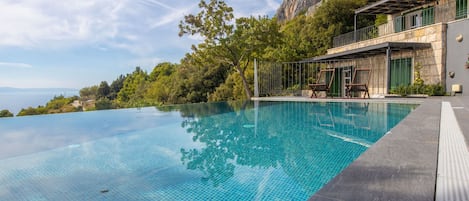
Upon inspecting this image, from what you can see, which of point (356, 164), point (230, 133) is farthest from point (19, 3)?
point (356, 164)

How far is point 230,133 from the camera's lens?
197 inches

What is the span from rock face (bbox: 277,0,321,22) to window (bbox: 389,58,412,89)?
86.1 feet

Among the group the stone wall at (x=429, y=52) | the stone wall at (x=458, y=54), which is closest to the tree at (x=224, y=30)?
the stone wall at (x=429, y=52)

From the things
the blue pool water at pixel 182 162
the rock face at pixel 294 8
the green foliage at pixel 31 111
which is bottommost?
the blue pool water at pixel 182 162

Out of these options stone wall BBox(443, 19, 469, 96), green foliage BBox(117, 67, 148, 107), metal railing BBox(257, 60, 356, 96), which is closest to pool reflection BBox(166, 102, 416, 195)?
stone wall BBox(443, 19, 469, 96)

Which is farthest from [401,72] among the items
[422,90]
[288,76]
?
[288,76]

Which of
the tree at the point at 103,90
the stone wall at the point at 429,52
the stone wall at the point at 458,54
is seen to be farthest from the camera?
the tree at the point at 103,90

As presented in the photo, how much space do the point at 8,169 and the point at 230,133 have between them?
3.09 m

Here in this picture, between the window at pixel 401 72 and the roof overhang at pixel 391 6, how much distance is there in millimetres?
2911

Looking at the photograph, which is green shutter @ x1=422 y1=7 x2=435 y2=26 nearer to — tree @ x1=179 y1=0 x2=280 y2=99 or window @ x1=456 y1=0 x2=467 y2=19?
window @ x1=456 y1=0 x2=467 y2=19

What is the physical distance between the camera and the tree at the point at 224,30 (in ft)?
45.6

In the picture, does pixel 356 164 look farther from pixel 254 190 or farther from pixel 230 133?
pixel 230 133

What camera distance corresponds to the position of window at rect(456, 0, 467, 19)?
1019 cm

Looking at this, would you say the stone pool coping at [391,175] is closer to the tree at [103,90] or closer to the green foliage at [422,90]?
the green foliage at [422,90]
